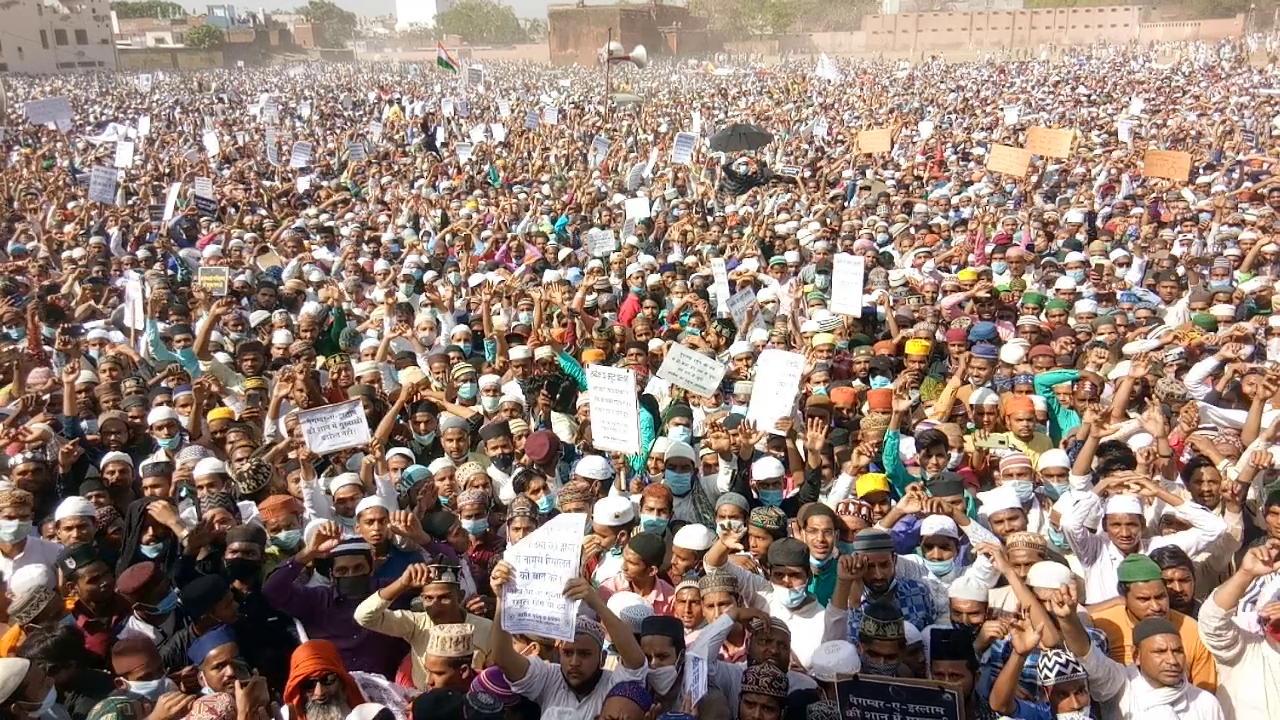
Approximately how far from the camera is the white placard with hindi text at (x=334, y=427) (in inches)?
199

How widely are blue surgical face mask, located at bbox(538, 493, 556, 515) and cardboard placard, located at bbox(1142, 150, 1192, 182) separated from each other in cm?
1177

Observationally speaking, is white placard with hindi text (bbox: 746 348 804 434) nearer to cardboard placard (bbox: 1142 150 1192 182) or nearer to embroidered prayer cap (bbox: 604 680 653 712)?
embroidered prayer cap (bbox: 604 680 653 712)

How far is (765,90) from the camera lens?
35.6 m

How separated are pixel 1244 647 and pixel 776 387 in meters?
2.67

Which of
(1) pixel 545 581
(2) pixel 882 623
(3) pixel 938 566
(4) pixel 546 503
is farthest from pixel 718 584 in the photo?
(4) pixel 546 503

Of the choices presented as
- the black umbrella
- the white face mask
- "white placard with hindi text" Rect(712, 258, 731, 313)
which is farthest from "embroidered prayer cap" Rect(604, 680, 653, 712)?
the black umbrella

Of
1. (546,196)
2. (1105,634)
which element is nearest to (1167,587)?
(1105,634)

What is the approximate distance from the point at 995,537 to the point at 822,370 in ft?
7.77

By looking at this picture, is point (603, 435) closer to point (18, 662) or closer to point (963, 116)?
point (18, 662)

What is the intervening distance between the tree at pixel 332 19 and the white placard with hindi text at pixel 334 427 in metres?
101

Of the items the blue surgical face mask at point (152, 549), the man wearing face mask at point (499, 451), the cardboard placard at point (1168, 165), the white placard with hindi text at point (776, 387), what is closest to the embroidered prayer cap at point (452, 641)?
the blue surgical face mask at point (152, 549)

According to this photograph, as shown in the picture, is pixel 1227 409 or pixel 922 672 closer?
pixel 922 672

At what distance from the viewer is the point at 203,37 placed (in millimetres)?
75562

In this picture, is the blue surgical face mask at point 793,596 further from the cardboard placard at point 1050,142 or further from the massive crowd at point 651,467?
the cardboard placard at point 1050,142
